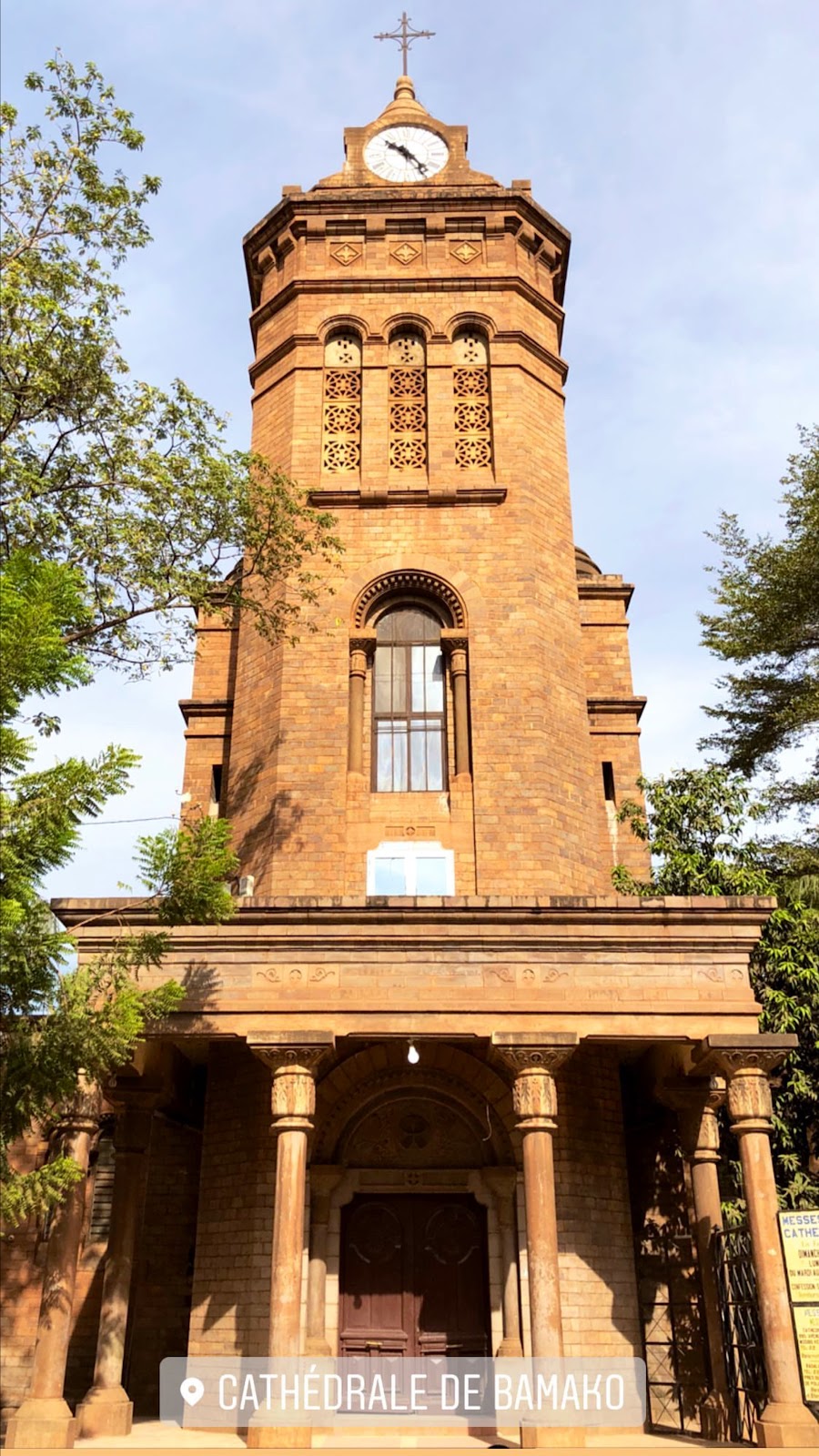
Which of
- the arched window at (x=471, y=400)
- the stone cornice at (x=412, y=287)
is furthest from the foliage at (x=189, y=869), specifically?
the stone cornice at (x=412, y=287)

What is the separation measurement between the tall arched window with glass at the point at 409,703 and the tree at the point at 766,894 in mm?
3227

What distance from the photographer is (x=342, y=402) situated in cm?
1988

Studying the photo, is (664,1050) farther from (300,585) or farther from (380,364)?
(380,364)

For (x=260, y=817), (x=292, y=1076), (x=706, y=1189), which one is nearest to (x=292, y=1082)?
(x=292, y=1076)

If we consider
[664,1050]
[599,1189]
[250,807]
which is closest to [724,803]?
[664,1050]

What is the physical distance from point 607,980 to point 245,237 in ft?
51.9

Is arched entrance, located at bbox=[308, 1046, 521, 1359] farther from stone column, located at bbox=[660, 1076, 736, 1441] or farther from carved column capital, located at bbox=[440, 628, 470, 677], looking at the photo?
carved column capital, located at bbox=[440, 628, 470, 677]

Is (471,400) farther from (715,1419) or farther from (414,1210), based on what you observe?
(715,1419)

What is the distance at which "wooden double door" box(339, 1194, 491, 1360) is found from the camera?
14359mm

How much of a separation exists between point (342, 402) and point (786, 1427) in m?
15.8

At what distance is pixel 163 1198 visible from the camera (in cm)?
1623

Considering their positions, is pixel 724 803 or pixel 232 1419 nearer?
pixel 232 1419

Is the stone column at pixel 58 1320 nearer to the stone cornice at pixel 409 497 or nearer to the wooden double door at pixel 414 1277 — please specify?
the wooden double door at pixel 414 1277
